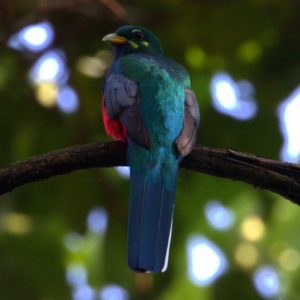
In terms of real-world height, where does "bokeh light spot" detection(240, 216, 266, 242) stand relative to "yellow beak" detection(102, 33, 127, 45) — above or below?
below

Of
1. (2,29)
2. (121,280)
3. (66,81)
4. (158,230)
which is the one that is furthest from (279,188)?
(2,29)

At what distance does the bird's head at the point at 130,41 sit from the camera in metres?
4.61

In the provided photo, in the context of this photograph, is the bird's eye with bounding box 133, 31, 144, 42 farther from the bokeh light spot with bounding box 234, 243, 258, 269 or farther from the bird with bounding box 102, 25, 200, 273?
the bokeh light spot with bounding box 234, 243, 258, 269

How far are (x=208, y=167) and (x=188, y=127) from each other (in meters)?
0.34

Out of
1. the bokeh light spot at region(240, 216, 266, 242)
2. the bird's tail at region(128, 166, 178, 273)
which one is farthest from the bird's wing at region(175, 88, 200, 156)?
the bokeh light spot at region(240, 216, 266, 242)

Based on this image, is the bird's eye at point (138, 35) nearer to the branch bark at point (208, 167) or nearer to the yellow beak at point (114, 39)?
the yellow beak at point (114, 39)

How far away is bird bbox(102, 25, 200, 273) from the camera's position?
107 inches

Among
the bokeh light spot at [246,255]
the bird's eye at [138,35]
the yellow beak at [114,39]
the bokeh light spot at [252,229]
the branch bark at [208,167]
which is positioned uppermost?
the bird's eye at [138,35]

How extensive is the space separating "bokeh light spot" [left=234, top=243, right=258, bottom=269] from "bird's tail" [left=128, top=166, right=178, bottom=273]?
5.81 feet

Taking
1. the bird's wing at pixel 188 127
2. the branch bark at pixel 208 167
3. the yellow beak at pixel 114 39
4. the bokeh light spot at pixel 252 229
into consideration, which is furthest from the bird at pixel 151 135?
the bokeh light spot at pixel 252 229

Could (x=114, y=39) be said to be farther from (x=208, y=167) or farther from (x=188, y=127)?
(x=208, y=167)

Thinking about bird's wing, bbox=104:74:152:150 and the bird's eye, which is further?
the bird's eye

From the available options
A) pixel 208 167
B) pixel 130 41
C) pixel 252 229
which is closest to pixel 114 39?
pixel 130 41

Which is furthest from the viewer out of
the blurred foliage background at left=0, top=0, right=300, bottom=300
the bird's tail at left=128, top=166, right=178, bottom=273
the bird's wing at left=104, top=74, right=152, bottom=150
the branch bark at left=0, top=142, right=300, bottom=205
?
the blurred foliage background at left=0, top=0, right=300, bottom=300
